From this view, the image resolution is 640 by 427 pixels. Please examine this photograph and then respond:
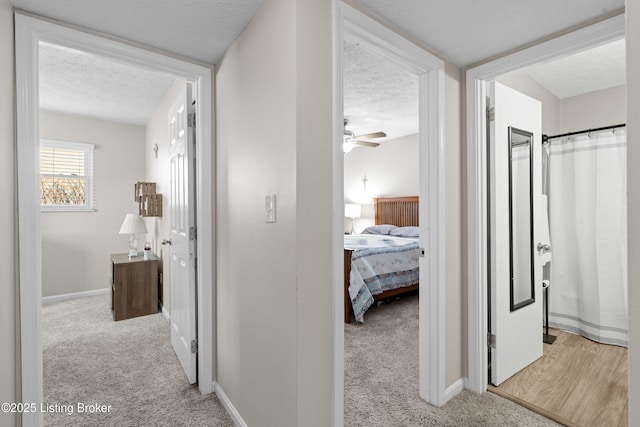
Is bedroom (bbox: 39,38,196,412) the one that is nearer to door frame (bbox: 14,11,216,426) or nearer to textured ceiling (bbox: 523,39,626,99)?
door frame (bbox: 14,11,216,426)

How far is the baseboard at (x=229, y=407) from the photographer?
1738 millimetres

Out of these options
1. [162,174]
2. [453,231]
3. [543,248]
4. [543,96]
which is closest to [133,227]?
[162,174]

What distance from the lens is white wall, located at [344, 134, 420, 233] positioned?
5.68 metres

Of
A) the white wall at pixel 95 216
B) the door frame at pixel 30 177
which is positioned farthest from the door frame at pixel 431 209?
the white wall at pixel 95 216

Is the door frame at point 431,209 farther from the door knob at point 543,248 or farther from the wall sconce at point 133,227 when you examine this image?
the wall sconce at point 133,227

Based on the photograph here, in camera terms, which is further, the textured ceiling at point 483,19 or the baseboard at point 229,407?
the baseboard at point 229,407

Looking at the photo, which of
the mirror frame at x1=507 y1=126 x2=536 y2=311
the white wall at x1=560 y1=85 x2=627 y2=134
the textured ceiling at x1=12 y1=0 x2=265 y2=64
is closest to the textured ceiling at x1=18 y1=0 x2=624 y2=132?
the textured ceiling at x1=12 y1=0 x2=265 y2=64

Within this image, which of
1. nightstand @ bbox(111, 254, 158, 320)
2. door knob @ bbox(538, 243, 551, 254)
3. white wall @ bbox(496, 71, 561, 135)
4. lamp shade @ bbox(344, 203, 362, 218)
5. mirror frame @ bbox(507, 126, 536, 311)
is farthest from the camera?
lamp shade @ bbox(344, 203, 362, 218)

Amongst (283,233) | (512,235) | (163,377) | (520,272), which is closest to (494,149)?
(512,235)

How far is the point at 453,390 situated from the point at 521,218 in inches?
52.9

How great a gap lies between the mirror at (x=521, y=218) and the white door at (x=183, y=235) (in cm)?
226

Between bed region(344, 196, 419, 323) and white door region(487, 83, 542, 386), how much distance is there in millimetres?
1354

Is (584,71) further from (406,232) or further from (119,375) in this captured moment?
(119,375)

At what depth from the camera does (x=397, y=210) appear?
5.77m
